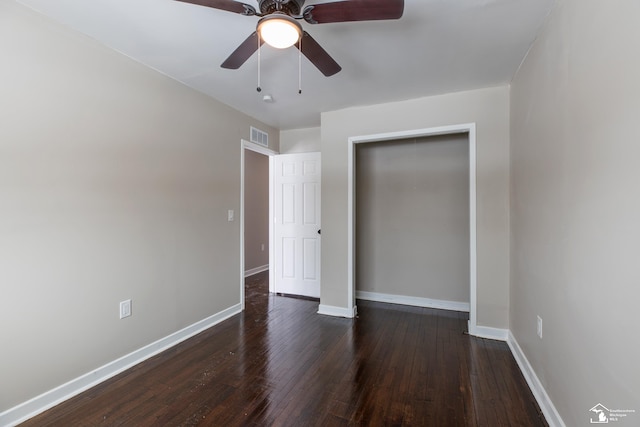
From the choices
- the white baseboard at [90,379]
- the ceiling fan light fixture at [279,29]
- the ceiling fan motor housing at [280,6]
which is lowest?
the white baseboard at [90,379]

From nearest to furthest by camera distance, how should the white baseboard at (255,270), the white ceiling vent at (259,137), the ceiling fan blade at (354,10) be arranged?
the ceiling fan blade at (354,10) → the white ceiling vent at (259,137) → the white baseboard at (255,270)

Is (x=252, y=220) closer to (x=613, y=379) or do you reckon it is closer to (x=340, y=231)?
(x=340, y=231)

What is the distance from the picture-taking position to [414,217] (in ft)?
12.5

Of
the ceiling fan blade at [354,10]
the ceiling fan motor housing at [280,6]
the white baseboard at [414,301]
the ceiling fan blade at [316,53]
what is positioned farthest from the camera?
the white baseboard at [414,301]

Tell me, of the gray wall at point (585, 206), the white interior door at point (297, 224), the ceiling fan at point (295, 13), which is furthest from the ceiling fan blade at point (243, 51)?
the white interior door at point (297, 224)

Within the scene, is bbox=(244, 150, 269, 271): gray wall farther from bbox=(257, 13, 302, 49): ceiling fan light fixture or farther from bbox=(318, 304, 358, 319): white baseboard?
bbox=(257, 13, 302, 49): ceiling fan light fixture

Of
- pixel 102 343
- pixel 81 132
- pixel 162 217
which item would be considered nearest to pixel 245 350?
pixel 102 343

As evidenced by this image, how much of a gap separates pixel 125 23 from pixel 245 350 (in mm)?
2676

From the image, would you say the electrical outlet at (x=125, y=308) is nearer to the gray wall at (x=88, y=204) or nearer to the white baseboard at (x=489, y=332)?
the gray wall at (x=88, y=204)

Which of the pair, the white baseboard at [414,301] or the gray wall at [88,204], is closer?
the gray wall at [88,204]

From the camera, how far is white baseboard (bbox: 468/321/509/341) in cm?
276

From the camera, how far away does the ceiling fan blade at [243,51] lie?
5.11 feet

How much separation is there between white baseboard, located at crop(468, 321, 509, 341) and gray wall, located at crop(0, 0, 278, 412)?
2831mm

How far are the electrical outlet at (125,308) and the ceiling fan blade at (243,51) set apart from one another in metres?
A: 1.99
